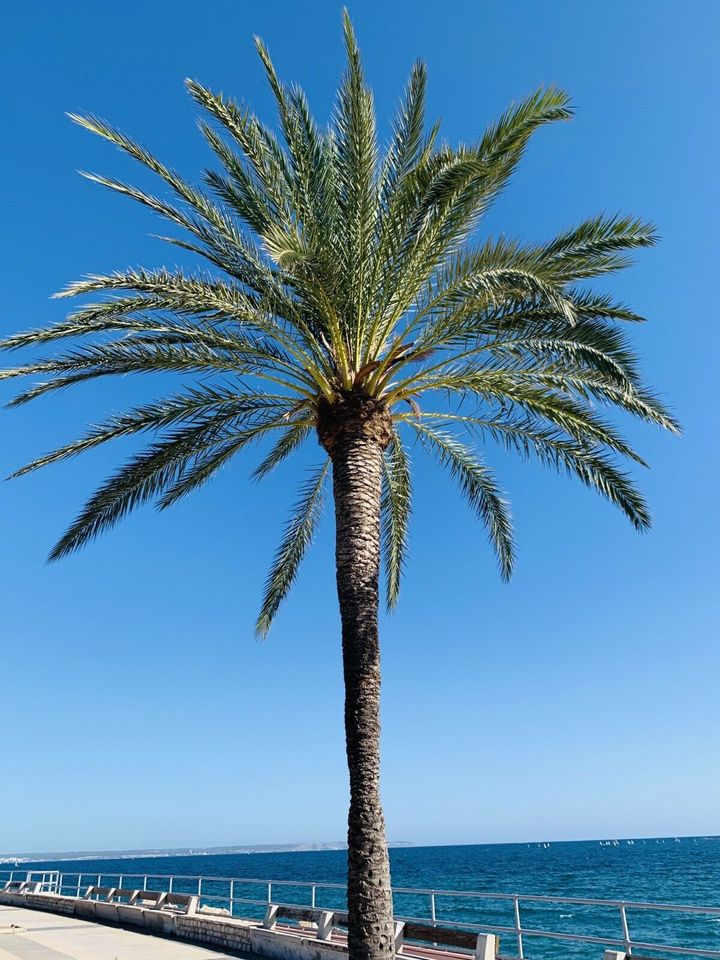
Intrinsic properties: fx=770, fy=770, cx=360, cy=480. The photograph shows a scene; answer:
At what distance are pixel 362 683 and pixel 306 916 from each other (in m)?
6.90

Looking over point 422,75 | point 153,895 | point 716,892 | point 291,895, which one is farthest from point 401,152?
point 291,895

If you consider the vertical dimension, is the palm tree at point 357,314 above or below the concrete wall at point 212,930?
above

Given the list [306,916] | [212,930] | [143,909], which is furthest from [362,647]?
[143,909]

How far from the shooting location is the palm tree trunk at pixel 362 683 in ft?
25.9

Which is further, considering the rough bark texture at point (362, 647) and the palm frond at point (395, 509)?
the palm frond at point (395, 509)

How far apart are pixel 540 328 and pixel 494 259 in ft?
3.96

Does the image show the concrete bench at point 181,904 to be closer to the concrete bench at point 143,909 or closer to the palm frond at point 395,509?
the concrete bench at point 143,909

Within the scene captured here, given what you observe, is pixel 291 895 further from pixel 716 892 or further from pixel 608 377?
pixel 608 377

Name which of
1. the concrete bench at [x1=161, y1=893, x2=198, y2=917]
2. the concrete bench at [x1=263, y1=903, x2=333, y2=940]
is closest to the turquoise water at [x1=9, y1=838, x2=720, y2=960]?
the concrete bench at [x1=161, y1=893, x2=198, y2=917]

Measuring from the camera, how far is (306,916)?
13.1 meters

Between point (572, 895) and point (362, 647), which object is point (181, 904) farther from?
point (572, 895)

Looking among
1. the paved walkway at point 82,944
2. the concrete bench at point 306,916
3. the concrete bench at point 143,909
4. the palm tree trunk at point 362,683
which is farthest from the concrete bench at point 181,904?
the palm tree trunk at point 362,683

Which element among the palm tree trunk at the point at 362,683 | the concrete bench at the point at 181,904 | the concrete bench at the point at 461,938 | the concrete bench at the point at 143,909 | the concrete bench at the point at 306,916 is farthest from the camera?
the concrete bench at the point at 143,909

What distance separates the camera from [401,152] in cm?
1012
